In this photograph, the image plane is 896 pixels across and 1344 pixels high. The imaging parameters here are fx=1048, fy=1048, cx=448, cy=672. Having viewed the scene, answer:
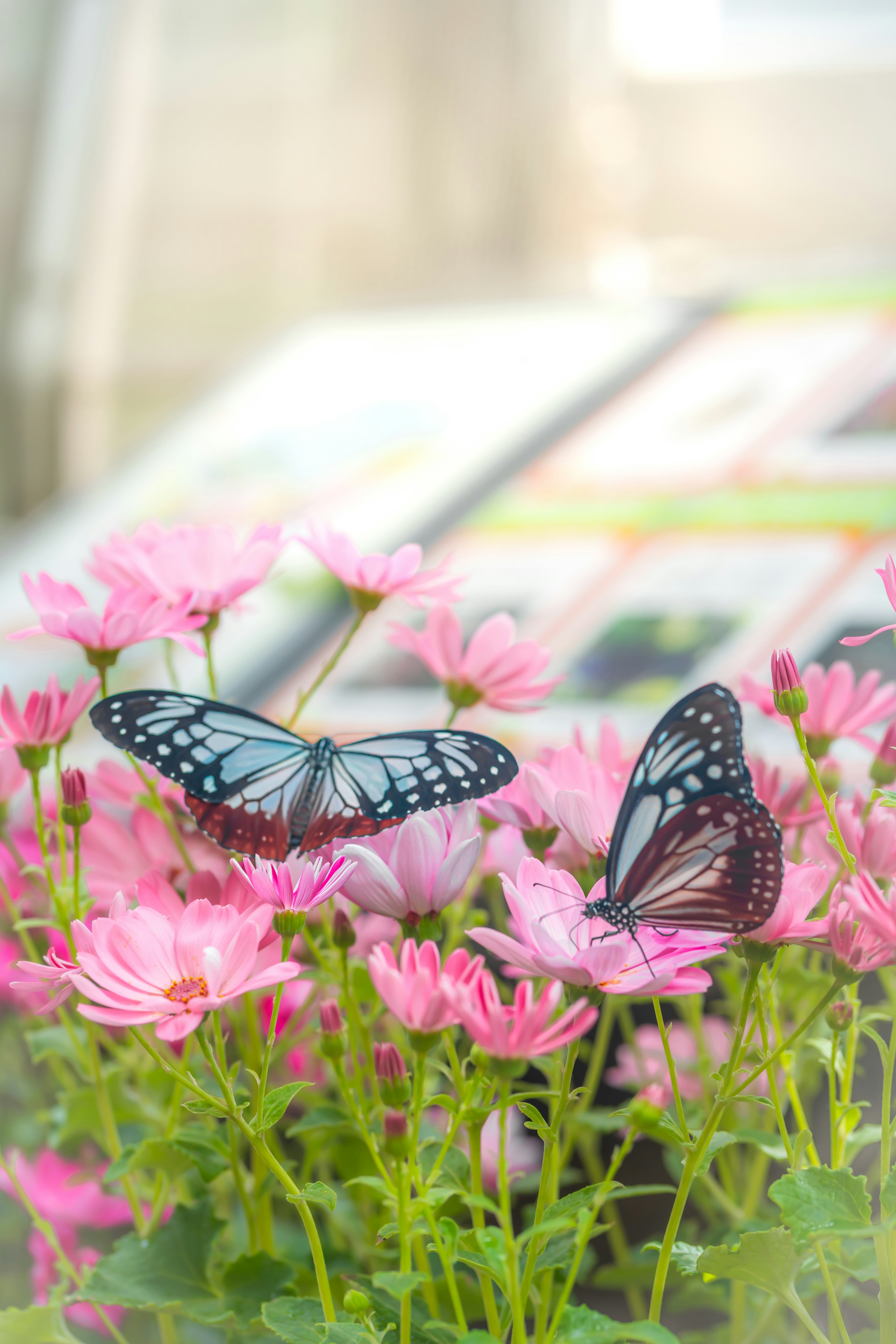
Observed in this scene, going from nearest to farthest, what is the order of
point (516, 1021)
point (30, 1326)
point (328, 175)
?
point (516, 1021) < point (30, 1326) < point (328, 175)

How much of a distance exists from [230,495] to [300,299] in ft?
4.47

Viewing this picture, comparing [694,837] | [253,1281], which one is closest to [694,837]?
[694,837]

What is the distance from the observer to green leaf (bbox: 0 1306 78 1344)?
329 mm

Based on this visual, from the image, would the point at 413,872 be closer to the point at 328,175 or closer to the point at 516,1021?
the point at 516,1021

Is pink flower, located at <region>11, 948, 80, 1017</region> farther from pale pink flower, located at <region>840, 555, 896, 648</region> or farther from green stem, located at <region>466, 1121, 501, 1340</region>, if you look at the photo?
pale pink flower, located at <region>840, 555, 896, 648</region>

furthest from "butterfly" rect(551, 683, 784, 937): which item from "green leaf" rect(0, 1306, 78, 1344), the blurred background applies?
the blurred background

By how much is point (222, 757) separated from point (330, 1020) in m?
0.09

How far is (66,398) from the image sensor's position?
2.30 meters

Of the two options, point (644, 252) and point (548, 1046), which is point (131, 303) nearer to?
point (644, 252)

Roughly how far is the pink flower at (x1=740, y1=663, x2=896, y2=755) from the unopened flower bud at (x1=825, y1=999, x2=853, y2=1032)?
9 centimetres

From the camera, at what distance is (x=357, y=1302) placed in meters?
0.27

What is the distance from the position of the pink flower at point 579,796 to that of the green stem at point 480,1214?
8 centimetres

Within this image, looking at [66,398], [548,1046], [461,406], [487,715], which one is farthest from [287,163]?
[548,1046]

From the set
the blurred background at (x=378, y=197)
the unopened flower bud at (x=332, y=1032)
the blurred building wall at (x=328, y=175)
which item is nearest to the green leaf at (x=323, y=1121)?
the unopened flower bud at (x=332, y=1032)
